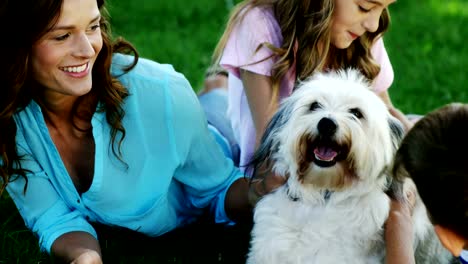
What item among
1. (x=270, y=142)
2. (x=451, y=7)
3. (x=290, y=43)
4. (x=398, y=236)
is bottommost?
(x=451, y=7)

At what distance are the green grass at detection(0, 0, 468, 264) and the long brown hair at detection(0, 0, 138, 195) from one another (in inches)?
24.5

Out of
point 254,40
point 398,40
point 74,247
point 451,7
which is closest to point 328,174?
point 254,40

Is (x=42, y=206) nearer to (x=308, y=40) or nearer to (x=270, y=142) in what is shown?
(x=270, y=142)

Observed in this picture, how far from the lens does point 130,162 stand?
142 inches

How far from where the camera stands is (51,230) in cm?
352

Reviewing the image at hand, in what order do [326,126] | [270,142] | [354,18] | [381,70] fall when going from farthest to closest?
[381,70] < [354,18] < [270,142] < [326,126]

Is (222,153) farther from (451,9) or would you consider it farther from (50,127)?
(451,9)

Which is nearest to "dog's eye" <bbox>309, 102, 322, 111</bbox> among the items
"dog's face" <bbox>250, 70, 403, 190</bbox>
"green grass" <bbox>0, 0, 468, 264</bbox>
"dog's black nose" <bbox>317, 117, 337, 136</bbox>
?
"dog's face" <bbox>250, 70, 403, 190</bbox>

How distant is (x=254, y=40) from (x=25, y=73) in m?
0.94

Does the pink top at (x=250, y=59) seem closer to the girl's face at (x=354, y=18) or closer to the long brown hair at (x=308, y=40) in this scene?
the long brown hair at (x=308, y=40)

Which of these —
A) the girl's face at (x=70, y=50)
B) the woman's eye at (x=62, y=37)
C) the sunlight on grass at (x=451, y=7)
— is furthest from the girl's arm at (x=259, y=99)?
the sunlight on grass at (x=451, y=7)

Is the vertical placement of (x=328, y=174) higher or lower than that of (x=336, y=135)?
lower

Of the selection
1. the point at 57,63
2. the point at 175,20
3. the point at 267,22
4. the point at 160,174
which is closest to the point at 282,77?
the point at 267,22

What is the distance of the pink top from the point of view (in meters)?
3.66
